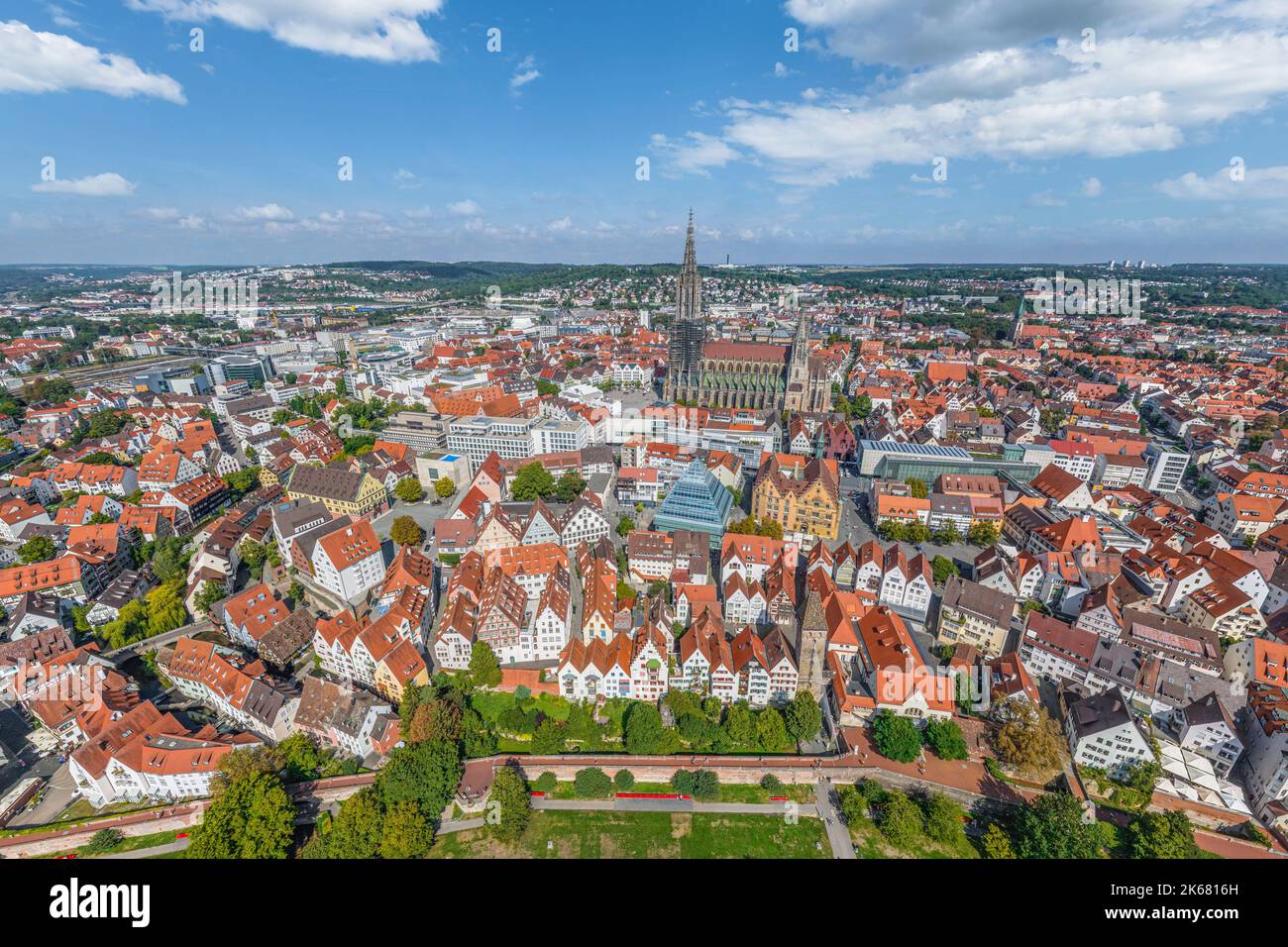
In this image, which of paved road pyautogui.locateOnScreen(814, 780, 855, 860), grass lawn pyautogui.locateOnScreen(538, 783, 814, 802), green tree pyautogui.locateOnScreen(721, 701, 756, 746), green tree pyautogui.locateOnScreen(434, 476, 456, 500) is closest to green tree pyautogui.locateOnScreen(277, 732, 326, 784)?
grass lawn pyautogui.locateOnScreen(538, 783, 814, 802)

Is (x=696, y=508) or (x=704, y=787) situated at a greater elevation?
(x=696, y=508)

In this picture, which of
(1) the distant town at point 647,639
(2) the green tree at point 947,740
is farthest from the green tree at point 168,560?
(2) the green tree at point 947,740

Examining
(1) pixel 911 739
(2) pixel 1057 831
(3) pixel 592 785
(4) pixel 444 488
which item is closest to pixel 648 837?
(3) pixel 592 785

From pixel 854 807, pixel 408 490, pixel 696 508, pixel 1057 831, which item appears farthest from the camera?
pixel 408 490

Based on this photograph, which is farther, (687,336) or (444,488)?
(687,336)

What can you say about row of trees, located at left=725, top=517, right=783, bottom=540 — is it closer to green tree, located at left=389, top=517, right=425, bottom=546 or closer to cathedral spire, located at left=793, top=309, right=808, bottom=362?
green tree, located at left=389, top=517, right=425, bottom=546

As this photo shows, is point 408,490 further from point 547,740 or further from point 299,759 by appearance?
point 547,740
